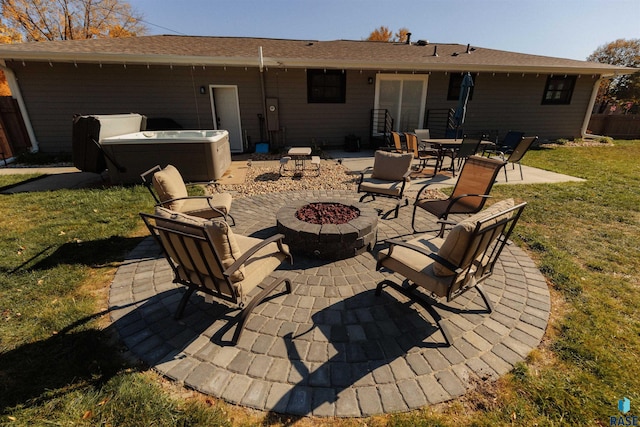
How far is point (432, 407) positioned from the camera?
72.7 inches

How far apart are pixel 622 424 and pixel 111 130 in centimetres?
894

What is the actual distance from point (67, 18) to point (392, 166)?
2750cm

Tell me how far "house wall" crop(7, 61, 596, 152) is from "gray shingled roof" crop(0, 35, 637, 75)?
619mm

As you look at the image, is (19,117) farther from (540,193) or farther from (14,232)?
(540,193)

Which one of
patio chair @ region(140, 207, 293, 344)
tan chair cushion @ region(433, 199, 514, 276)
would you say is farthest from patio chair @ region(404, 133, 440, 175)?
patio chair @ region(140, 207, 293, 344)

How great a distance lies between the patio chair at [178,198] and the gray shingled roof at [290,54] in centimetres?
713

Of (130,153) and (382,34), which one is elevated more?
(382,34)

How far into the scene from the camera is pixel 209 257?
214cm

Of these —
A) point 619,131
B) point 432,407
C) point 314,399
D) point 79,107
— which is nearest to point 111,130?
point 79,107

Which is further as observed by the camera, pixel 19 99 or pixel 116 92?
pixel 116 92

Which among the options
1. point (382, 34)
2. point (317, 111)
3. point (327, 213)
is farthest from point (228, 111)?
point (382, 34)

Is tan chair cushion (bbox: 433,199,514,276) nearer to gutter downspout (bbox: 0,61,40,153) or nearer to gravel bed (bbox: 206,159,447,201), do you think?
gravel bed (bbox: 206,159,447,201)

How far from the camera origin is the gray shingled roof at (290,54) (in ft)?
28.8
